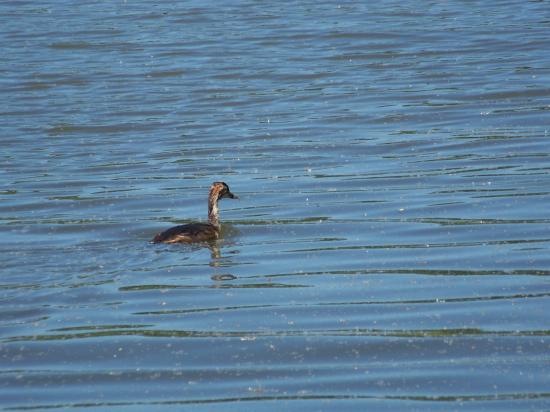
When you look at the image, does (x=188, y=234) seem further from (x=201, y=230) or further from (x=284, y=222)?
(x=284, y=222)

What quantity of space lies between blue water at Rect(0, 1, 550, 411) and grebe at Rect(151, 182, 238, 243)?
138 mm

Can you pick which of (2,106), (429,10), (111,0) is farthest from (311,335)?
(111,0)

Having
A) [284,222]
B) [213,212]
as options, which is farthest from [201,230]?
[284,222]

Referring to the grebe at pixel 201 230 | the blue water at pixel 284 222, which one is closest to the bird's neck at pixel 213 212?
the grebe at pixel 201 230

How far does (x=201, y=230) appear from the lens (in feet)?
44.6

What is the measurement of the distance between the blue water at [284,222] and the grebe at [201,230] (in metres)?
0.14

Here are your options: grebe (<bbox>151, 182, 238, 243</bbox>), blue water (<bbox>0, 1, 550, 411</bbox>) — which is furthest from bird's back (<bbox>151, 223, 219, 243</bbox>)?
blue water (<bbox>0, 1, 550, 411</bbox>)

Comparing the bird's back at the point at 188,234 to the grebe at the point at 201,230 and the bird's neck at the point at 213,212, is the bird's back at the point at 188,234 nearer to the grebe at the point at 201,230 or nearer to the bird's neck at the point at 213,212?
the grebe at the point at 201,230

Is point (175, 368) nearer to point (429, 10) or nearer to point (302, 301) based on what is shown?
point (302, 301)

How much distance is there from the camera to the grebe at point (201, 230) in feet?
43.4

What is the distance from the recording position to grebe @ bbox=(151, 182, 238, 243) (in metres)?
13.2

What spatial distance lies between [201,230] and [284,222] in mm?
1020

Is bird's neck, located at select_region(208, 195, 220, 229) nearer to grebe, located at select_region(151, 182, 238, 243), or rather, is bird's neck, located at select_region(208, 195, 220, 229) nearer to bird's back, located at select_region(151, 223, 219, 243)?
grebe, located at select_region(151, 182, 238, 243)

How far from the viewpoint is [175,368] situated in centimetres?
957
